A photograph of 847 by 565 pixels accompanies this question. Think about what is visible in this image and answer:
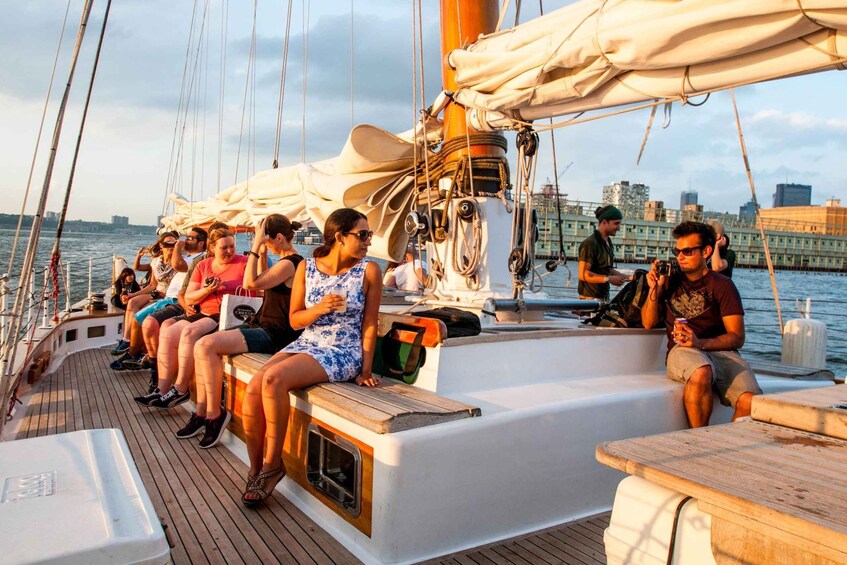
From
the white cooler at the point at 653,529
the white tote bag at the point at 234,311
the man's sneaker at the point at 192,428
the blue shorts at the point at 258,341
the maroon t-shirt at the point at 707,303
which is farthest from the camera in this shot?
the white tote bag at the point at 234,311

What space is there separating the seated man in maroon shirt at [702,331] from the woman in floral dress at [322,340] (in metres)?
1.51

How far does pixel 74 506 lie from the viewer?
4.52ft

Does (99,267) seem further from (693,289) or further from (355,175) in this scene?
(693,289)

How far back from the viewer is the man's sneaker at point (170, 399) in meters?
4.29

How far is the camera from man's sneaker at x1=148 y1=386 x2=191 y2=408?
4.29 m

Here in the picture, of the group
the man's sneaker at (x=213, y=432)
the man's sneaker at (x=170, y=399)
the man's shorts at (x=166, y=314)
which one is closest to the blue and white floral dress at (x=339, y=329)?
the man's sneaker at (x=213, y=432)

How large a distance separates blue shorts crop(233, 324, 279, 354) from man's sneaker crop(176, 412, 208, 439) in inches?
21.7

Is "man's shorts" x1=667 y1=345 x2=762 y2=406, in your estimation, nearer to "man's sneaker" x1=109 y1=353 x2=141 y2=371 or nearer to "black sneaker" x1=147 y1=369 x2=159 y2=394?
"black sneaker" x1=147 y1=369 x2=159 y2=394

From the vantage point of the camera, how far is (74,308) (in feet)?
26.1

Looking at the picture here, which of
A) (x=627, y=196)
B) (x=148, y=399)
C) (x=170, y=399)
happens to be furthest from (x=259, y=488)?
(x=627, y=196)

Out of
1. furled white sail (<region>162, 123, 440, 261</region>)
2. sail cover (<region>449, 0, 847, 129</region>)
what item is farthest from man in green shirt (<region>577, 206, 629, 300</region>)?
furled white sail (<region>162, 123, 440, 261</region>)

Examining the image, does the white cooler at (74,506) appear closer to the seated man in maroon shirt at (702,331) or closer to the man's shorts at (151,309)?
the seated man in maroon shirt at (702,331)

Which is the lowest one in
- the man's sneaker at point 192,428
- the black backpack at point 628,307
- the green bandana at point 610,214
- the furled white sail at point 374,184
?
the man's sneaker at point 192,428

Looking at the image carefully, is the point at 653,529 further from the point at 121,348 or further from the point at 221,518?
the point at 121,348
